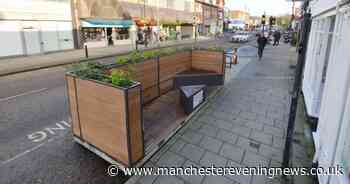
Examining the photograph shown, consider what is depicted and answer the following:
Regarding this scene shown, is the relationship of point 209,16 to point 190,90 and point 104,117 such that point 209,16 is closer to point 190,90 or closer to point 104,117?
point 190,90

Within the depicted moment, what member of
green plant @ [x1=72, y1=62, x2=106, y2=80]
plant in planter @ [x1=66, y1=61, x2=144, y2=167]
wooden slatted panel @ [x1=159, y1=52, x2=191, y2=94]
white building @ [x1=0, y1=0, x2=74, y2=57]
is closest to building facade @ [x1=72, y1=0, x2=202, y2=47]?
white building @ [x1=0, y1=0, x2=74, y2=57]

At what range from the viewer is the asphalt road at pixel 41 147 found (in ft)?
10.6

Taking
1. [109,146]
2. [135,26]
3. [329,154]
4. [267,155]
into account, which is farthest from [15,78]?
[135,26]

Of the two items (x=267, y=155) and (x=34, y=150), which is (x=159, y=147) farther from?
(x=34, y=150)

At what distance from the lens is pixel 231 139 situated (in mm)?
4293

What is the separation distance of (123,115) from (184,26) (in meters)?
39.6

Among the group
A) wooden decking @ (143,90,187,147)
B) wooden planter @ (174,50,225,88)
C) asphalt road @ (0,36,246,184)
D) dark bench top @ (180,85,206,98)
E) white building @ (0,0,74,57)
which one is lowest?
asphalt road @ (0,36,246,184)

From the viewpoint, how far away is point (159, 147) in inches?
153

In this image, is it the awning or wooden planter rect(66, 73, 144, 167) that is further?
the awning

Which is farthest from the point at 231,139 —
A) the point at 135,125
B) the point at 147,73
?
the point at 147,73

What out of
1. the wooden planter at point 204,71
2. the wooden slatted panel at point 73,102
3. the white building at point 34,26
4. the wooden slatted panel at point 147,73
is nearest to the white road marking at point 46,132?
the wooden slatted panel at point 73,102

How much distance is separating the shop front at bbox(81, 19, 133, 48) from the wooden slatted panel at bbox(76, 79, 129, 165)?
18.2 meters

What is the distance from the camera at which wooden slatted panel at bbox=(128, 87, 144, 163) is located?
2.96m

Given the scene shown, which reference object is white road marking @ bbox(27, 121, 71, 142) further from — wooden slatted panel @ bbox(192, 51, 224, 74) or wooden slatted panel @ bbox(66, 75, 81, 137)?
wooden slatted panel @ bbox(192, 51, 224, 74)
